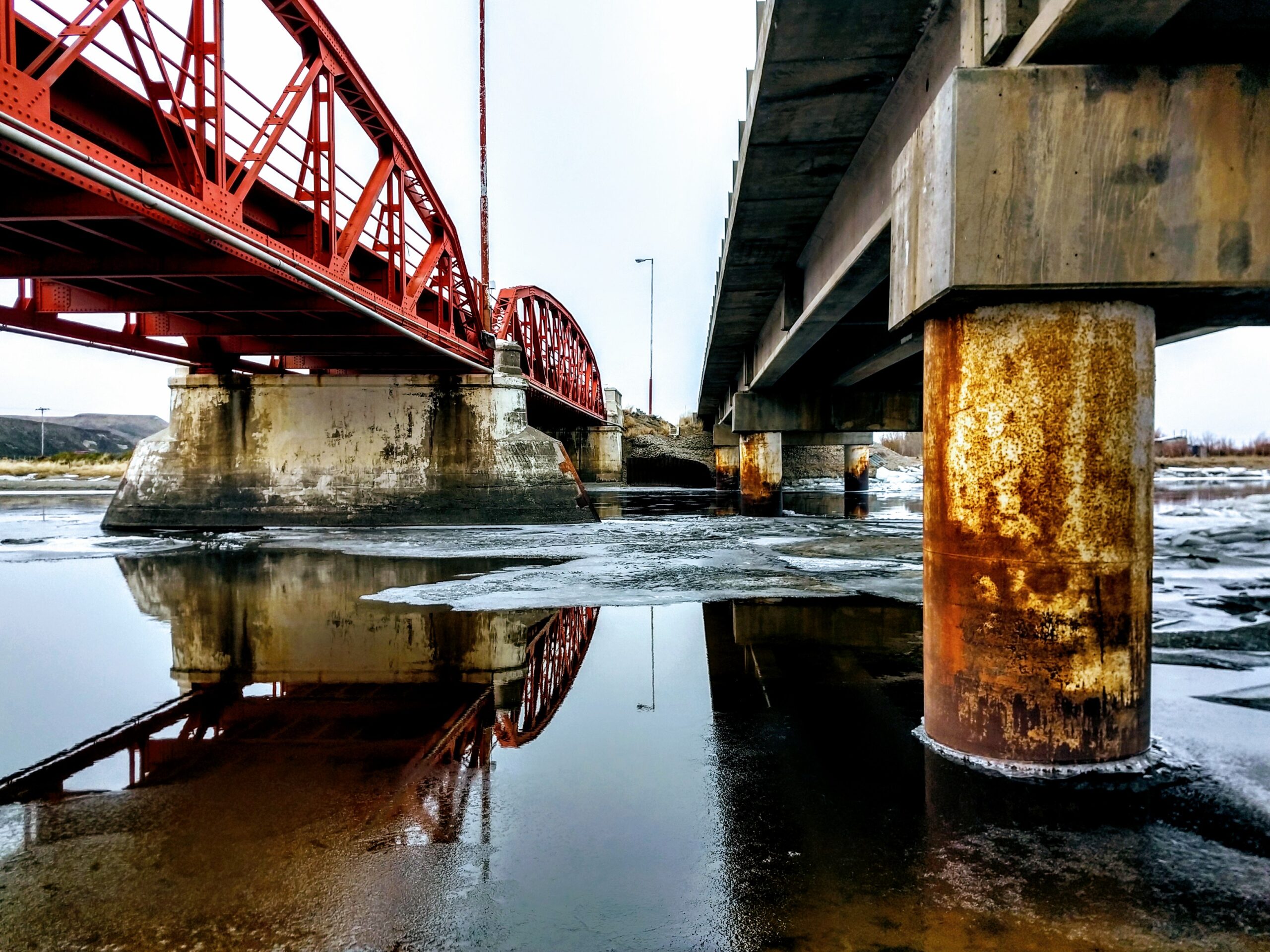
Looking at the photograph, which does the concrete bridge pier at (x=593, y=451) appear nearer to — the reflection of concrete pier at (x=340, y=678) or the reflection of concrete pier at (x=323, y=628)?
the reflection of concrete pier at (x=323, y=628)

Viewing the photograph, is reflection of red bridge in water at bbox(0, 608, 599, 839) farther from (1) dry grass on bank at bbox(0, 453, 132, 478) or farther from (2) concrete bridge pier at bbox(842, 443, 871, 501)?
(1) dry grass on bank at bbox(0, 453, 132, 478)

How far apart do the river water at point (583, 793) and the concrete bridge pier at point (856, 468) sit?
34908 mm

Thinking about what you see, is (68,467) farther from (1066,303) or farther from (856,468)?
(1066,303)

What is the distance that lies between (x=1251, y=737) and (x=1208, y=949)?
255 cm

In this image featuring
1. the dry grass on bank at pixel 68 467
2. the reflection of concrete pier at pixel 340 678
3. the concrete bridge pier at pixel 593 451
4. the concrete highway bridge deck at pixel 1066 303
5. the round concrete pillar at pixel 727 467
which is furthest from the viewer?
the dry grass on bank at pixel 68 467

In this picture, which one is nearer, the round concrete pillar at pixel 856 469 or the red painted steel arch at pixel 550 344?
the red painted steel arch at pixel 550 344

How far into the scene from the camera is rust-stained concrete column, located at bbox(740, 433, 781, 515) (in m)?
28.0

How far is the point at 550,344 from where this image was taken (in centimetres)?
3906

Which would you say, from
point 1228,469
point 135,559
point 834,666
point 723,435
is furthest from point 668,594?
point 1228,469

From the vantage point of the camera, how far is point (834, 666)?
21.5 ft

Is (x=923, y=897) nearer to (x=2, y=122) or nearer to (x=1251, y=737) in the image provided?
(x=1251, y=737)

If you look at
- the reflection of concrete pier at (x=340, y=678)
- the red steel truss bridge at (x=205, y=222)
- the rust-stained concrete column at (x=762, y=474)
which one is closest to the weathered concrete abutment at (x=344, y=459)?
the red steel truss bridge at (x=205, y=222)

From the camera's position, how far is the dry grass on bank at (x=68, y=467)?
218ft

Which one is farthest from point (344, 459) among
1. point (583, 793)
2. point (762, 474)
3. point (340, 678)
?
point (583, 793)
